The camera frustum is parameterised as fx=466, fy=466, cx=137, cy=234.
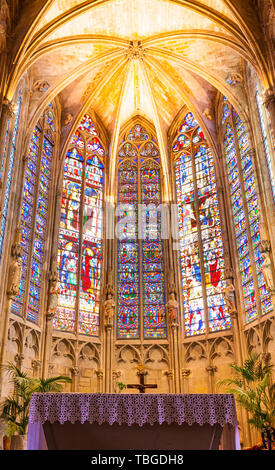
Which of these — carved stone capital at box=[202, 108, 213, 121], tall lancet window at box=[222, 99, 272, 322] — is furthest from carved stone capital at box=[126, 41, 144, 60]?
tall lancet window at box=[222, 99, 272, 322]

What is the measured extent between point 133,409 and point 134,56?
1359 centimetres

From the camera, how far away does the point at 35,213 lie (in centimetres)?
1580

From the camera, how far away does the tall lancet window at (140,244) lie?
16.5 meters

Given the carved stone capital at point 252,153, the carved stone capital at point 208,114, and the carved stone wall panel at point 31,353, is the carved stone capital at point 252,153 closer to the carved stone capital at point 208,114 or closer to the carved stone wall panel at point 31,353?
the carved stone capital at point 208,114

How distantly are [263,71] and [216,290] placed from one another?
23.2ft

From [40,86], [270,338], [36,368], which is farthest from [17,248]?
[270,338]

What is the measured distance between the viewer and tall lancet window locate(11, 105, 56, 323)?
47.9ft

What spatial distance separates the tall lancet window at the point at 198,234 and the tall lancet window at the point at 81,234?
10.3ft

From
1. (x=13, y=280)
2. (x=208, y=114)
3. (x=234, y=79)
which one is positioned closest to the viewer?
(x=13, y=280)

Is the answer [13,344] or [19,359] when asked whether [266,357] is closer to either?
[19,359]

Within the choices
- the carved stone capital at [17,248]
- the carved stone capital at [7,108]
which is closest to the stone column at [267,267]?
the carved stone capital at [17,248]

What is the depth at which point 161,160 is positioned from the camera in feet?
62.1

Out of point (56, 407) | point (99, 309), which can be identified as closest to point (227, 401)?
point (56, 407)
